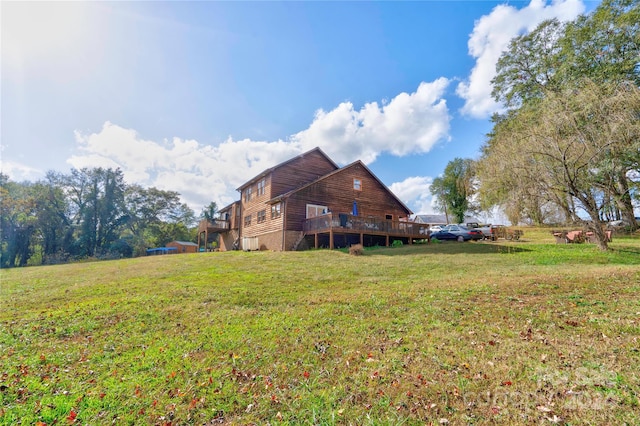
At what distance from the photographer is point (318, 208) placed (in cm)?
2198

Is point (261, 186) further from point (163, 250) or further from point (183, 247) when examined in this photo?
point (163, 250)

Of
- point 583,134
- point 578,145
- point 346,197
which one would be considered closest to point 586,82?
point 583,134

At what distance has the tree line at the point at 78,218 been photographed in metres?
33.4

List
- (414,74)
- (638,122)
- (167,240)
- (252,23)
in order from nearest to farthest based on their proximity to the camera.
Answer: (252,23) < (638,122) < (414,74) < (167,240)

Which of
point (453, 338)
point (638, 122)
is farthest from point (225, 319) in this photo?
point (638, 122)

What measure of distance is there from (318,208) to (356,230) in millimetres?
3947

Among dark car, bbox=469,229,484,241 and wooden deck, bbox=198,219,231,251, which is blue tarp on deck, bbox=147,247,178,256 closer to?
wooden deck, bbox=198,219,231,251

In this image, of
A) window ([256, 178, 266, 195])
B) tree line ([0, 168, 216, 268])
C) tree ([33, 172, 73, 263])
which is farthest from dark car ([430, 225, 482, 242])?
tree ([33, 172, 73, 263])

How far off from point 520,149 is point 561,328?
42.3 ft

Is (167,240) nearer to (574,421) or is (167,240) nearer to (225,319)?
(225,319)

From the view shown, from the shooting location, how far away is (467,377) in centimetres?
365

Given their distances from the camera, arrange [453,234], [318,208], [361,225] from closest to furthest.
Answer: [361,225], [318,208], [453,234]

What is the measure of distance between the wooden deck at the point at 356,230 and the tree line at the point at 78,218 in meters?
31.6

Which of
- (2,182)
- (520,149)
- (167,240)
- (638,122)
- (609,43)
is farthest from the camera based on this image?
(167,240)
